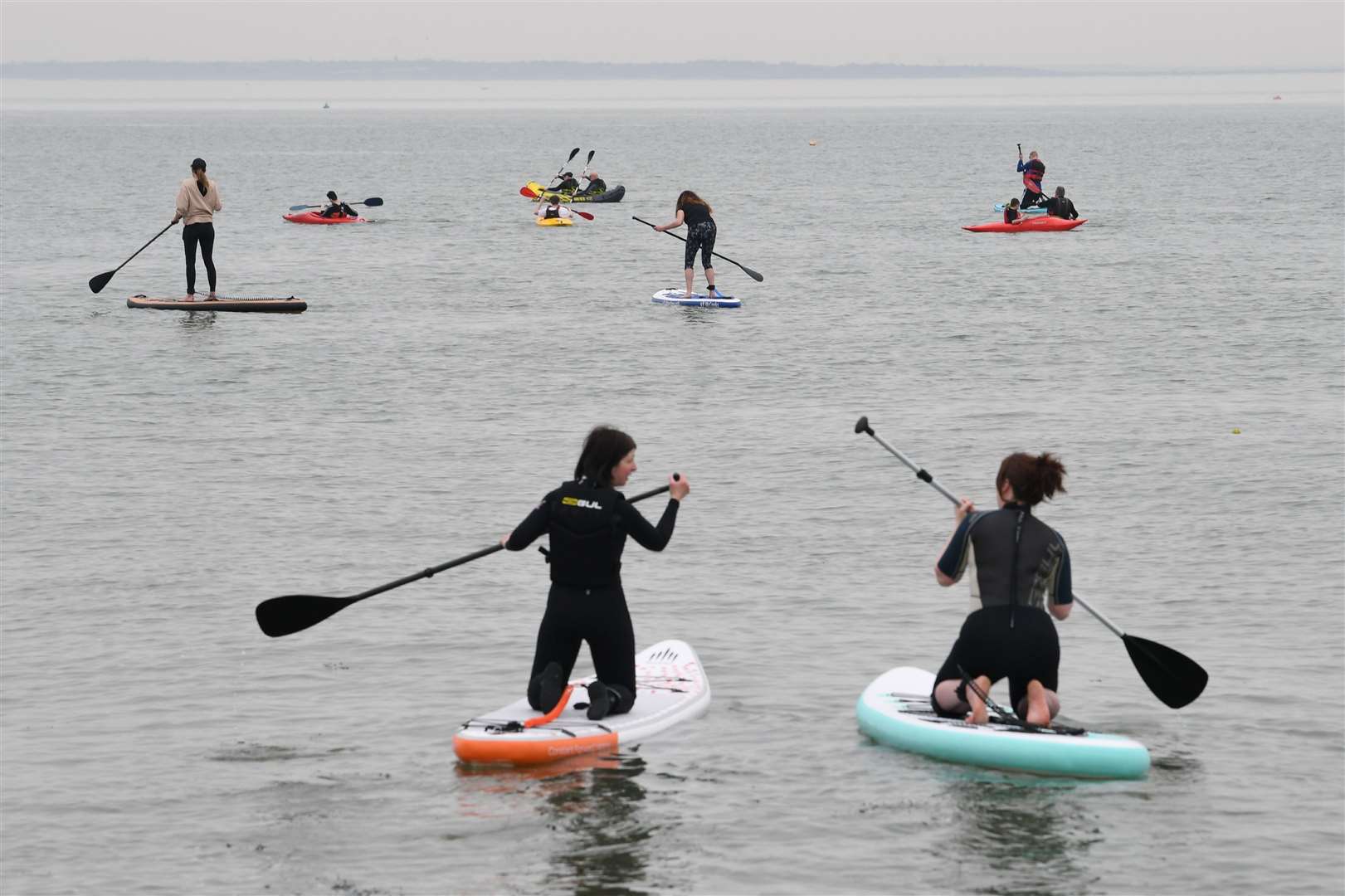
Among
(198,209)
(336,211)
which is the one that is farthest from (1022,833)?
(336,211)

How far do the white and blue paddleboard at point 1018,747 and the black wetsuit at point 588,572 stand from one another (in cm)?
156

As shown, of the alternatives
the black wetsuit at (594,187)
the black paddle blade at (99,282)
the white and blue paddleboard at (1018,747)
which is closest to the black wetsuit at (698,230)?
the black paddle blade at (99,282)

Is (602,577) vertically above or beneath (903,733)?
above

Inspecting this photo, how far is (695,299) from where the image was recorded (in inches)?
1214

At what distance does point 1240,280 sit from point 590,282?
40.3ft

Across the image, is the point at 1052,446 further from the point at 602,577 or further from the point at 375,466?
the point at 602,577

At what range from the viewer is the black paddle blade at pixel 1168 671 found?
10.5 m

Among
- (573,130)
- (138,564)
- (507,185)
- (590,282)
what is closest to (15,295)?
(590,282)

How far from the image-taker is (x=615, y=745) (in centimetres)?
1003

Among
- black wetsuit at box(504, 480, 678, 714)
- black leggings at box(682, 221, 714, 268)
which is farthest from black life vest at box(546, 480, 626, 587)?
black leggings at box(682, 221, 714, 268)

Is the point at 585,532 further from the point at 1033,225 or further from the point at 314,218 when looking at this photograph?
the point at 314,218

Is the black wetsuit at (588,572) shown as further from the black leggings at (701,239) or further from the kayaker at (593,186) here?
A: the kayaker at (593,186)

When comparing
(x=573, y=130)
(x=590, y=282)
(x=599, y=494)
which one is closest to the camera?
(x=599, y=494)

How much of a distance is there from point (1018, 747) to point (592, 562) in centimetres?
241
